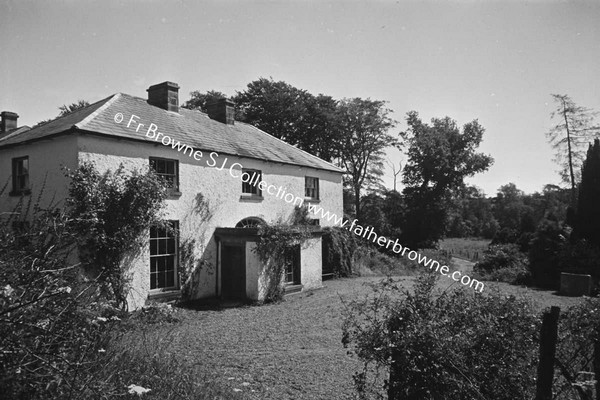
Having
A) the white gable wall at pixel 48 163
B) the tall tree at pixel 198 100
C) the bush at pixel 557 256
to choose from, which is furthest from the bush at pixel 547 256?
the tall tree at pixel 198 100

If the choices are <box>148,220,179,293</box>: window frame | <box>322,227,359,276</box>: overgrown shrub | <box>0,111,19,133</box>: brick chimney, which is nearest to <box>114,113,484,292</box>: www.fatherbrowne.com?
<box>322,227,359,276</box>: overgrown shrub

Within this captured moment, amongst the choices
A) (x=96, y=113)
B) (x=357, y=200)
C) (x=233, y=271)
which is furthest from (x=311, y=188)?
(x=357, y=200)

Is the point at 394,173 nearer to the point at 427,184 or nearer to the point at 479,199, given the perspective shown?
the point at 427,184

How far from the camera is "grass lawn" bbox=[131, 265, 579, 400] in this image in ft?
21.4

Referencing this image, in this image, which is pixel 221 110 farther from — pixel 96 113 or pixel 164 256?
pixel 164 256

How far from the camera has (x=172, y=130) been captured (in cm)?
1455

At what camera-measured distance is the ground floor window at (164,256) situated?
12.8 metres

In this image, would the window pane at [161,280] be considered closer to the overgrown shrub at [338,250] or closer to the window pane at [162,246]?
the window pane at [162,246]

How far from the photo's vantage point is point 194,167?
46.5ft

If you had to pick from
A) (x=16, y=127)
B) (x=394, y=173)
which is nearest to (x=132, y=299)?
(x=16, y=127)

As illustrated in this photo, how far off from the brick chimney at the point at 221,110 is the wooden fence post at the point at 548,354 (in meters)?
17.8

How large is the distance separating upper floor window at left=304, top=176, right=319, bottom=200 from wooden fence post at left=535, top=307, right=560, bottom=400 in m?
16.6

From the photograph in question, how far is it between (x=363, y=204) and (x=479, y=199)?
46110 mm

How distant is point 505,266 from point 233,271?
15.9m
